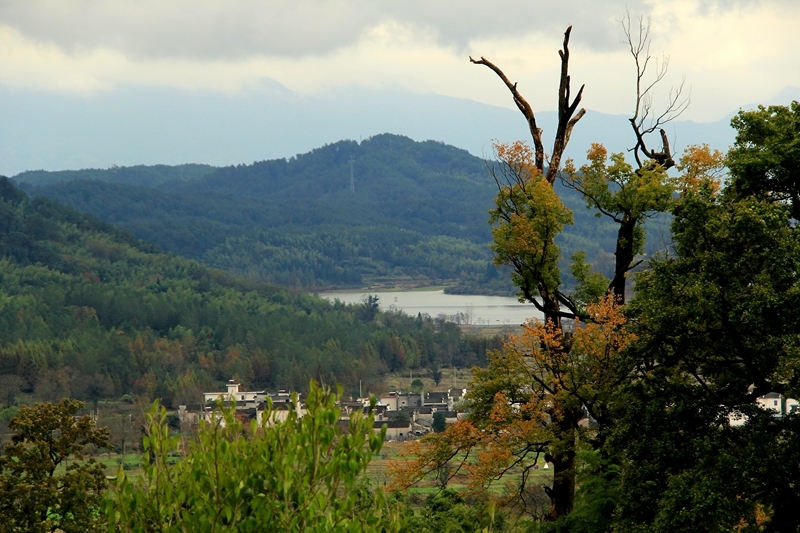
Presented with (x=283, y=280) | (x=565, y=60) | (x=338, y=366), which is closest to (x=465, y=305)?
(x=283, y=280)

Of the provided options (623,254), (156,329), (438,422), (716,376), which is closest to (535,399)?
(716,376)

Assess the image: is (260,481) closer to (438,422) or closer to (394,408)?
(438,422)

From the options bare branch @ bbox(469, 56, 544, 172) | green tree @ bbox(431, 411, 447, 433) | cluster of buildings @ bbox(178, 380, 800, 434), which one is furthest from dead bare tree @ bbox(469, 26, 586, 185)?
green tree @ bbox(431, 411, 447, 433)

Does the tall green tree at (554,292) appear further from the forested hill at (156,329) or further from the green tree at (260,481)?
the forested hill at (156,329)

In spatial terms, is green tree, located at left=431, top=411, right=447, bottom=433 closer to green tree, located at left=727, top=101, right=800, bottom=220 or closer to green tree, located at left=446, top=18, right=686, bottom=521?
green tree, located at left=446, top=18, right=686, bottom=521

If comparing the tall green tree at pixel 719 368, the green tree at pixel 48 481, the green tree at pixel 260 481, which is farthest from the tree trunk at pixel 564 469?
the green tree at pixel 260 481
